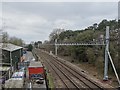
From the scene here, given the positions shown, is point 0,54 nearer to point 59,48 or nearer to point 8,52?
point 8,52

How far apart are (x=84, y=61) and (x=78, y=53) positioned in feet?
6.48

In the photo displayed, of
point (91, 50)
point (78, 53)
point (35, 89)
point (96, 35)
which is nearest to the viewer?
point (35, 89)

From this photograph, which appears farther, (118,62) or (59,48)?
(59,48)

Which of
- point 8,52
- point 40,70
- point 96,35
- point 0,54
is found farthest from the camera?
point 96,35

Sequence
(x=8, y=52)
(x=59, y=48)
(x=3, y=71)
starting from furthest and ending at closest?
(x=59, y=48) < (x=8, y=52) < (x=3, y=71)

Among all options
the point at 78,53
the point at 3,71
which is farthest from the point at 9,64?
the point at 78,53

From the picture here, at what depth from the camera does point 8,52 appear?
26.2m

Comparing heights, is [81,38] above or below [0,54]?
above

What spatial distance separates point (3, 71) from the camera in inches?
784

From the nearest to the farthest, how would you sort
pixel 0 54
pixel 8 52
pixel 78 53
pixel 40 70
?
pixel 40 70 → pixel 0 54 → pixel 8 52 → pixel 78 53

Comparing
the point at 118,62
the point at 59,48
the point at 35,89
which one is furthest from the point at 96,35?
the point at 59,48

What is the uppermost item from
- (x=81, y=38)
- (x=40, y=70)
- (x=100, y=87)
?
(x=81, y=38)

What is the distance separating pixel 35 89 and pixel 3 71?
32.4 ft

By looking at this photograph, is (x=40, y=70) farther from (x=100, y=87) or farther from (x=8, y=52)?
(x=8, y=52)
